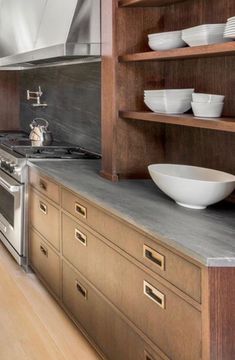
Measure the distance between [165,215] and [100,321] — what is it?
2.18 feet

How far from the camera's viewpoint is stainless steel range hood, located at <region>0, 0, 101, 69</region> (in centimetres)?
329

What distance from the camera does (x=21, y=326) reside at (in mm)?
2943

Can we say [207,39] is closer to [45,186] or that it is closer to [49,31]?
[45,186]

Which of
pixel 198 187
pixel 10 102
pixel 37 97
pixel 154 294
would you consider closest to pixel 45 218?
pixel 198 187

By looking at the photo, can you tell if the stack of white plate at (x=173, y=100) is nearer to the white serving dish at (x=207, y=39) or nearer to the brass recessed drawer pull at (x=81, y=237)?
the white serving dish at (x=207, y=39)

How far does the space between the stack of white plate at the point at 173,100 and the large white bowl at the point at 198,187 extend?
0.29 metres

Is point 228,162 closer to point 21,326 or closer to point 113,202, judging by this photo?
point 113,202

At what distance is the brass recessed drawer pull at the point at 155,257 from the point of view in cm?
187

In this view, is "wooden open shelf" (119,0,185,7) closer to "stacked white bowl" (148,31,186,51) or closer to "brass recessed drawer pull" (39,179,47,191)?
"stacked white bowl" (148,31,186,51)

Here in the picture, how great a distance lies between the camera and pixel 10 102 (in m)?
6.31

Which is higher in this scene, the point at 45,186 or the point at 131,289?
the point at 45,186

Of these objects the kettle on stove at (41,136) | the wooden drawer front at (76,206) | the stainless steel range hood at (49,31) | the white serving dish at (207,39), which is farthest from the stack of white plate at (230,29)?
the kettle on stove at (41,136)

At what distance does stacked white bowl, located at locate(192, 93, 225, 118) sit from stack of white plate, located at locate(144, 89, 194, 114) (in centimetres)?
17

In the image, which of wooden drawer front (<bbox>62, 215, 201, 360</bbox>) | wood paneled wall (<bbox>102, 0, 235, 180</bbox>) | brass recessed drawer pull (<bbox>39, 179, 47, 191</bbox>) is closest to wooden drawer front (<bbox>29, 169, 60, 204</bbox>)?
brass recessed drawer pull (<bbox>39, 179, 47, 191</bbox>)
